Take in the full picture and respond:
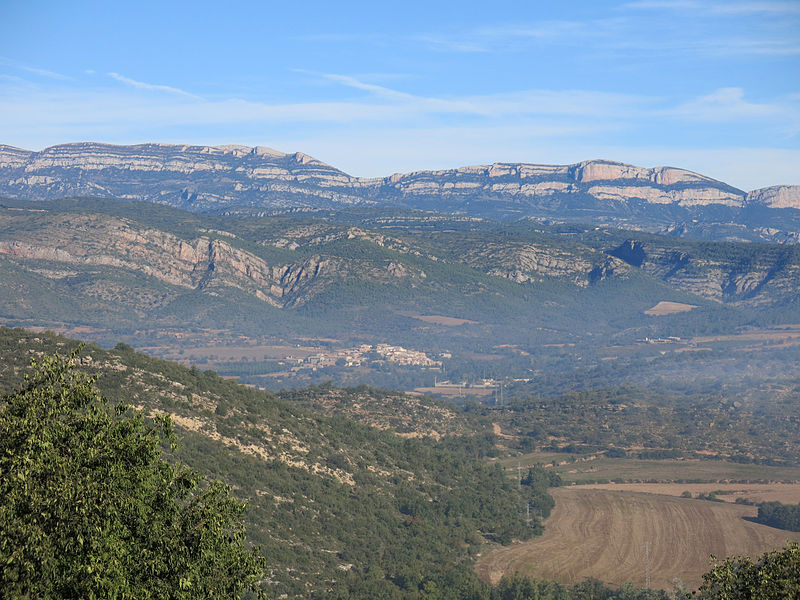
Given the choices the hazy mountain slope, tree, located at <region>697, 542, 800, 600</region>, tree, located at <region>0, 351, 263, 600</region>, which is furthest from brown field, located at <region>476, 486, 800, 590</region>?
tree, located at <region>0, 351, 263, 600</region>

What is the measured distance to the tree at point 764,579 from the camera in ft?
153

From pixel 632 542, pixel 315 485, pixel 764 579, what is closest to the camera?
pixel 764 579

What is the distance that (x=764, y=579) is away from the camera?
157 ft

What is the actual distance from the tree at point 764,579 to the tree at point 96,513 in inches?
946

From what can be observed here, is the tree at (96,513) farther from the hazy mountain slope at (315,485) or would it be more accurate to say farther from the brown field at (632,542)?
the brown field at (632,542)

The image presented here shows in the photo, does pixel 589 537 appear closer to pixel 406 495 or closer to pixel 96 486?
pixel 406 495

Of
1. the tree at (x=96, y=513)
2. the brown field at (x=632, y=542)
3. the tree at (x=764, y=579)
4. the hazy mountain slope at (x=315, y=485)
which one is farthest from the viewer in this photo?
the brown field at (x=632, y=542)

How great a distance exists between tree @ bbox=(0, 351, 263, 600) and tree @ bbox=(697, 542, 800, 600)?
2402 centimetres

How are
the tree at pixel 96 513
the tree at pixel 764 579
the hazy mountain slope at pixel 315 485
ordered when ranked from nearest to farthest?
the tree at pixel 96 513
the tree at pixel 764 579
the hazy mountain slope at pixel 315 485

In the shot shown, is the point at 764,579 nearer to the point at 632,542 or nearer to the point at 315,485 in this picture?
the point at 315,485

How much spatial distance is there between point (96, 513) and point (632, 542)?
458 ft

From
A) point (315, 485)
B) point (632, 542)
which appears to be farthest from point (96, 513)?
point (632, 542)

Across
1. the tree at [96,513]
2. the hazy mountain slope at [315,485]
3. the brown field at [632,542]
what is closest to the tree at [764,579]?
the tree at [96,513]

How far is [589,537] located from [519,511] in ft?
50.3
